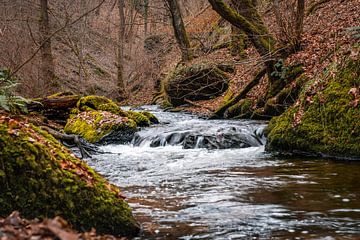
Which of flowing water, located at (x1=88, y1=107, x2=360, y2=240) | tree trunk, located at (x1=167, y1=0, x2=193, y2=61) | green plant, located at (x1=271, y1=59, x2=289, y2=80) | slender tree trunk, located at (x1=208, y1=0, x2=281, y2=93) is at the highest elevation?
tree trunk, located at (x1=167, y1=0, x2=193, y2=61)

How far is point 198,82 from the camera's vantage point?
60.1 ft

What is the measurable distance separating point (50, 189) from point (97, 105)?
11.2 meters

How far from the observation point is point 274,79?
13.1 m

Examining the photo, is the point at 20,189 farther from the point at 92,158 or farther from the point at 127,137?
the point at 127,137

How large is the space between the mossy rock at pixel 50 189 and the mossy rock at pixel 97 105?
10.3 meters

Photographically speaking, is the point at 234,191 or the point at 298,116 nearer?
the point at 234,191

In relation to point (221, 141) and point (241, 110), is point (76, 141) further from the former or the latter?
point (241, 110)

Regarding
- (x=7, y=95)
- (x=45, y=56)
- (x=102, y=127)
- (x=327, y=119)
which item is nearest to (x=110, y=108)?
(x=102, y=127)

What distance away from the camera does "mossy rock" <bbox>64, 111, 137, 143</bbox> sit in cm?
1253

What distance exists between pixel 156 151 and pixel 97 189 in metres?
6.81

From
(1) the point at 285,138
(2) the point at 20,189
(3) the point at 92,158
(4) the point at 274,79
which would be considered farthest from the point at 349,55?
(2) the point at 20,189

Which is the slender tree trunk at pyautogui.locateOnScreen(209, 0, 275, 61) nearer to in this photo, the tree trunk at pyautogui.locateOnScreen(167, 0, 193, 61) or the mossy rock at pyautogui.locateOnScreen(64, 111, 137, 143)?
the mossy rock at pyautogui.locateOnScreen(64, 111, 137, 143)

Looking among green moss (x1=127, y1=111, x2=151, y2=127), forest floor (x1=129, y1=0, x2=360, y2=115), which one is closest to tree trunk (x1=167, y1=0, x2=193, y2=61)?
forest floor (x1=129, y1=0, x2=360, y2=115)

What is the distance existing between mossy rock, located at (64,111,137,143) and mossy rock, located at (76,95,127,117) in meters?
0.61
